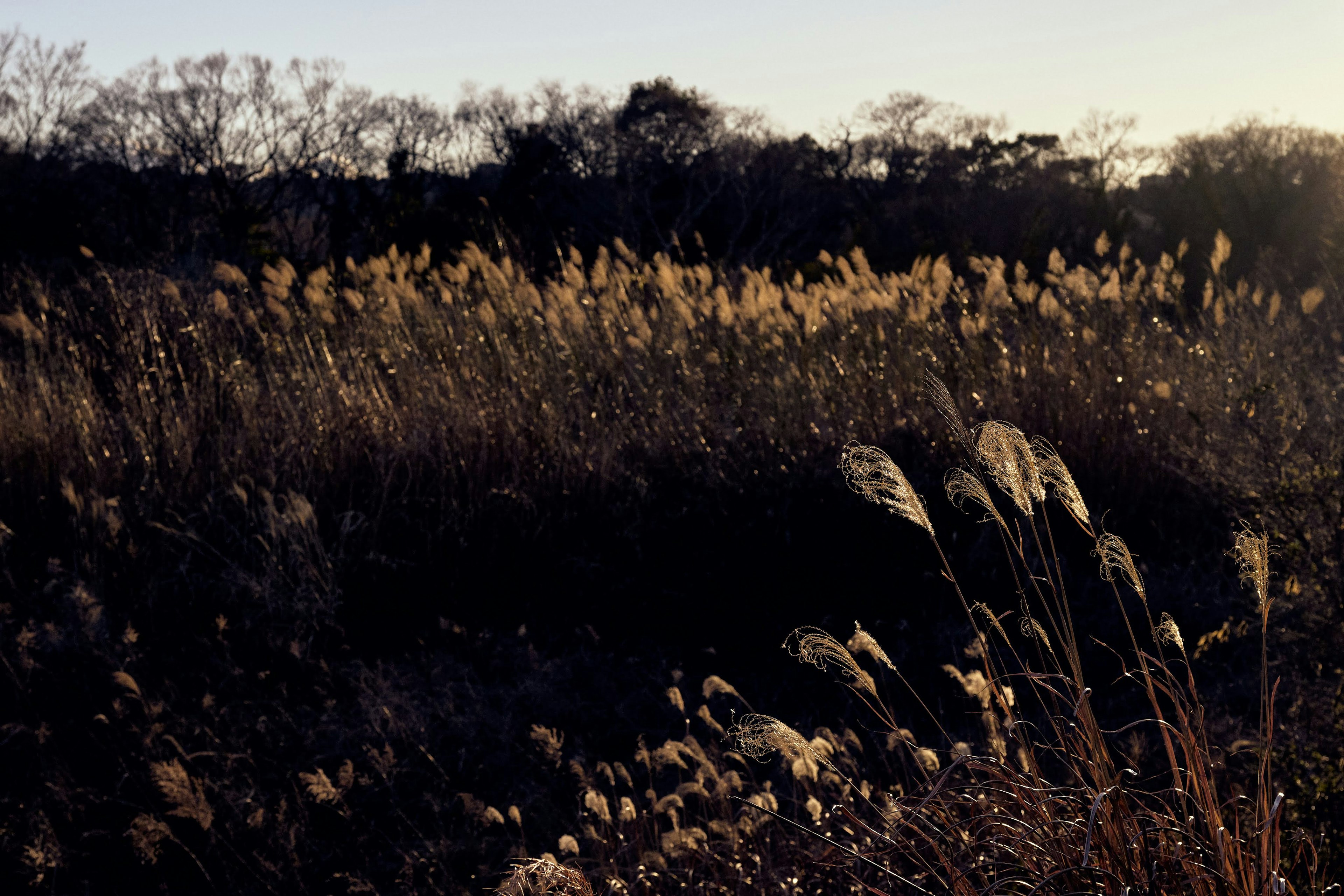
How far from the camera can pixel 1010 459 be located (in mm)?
1405

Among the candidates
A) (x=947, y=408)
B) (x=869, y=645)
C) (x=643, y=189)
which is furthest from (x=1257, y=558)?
(x=643, y=189)

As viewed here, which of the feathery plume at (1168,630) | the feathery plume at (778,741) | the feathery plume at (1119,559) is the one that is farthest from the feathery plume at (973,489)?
the feathery plume at (778,741)

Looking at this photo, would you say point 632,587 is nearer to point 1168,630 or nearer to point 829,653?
point 829,653

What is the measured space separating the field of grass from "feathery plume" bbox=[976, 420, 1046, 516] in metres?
0.07

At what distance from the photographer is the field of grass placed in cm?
242

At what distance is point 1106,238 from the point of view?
6125mm

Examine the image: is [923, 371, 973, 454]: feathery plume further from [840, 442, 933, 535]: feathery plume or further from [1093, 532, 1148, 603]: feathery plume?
[1093, 532, 1148, 603]: feathery plume

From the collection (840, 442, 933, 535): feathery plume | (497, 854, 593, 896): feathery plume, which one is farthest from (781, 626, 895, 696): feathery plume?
(497, 854, 593, 896): feathery plume

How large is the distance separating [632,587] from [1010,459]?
256 cm

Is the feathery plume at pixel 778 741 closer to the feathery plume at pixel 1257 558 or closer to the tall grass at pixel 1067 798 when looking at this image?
the tall grass at pixel 1067 798

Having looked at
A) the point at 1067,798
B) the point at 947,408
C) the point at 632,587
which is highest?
the point at 947,408

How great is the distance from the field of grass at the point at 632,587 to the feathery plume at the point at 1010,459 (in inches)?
2.8

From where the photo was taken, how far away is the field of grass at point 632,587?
242cm

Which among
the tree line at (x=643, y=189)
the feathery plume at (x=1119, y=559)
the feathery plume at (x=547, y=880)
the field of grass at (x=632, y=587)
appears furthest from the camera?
the tree line at (x=643, y=189)
